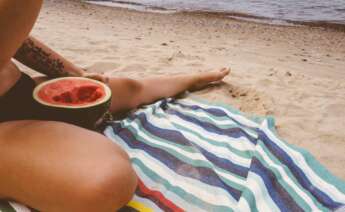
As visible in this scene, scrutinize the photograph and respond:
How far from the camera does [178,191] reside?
74.6 inches

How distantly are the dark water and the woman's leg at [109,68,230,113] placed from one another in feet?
26.0

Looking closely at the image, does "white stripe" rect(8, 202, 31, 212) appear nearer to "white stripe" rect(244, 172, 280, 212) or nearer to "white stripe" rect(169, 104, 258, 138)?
"white stripe" rect(244, 172, 280, 212)

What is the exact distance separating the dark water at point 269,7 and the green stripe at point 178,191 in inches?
369

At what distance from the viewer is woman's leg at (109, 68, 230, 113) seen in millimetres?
2701

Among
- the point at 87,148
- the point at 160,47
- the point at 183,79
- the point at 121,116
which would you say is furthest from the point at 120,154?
the point at 160,47

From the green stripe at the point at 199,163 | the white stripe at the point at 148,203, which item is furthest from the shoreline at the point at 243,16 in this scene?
the white stripe at the point at 148,203

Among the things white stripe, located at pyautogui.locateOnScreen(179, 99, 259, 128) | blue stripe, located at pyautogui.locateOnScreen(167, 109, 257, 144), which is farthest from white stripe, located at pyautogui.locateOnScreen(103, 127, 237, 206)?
white stripe, located at pyautogui.locateOnScreen(179, 99, 259, 128)

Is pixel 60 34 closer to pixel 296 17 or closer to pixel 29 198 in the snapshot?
pixel 29 198

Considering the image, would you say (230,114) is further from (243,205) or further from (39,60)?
(39,60)

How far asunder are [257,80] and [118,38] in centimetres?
298

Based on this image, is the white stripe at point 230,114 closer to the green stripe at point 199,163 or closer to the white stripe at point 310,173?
the white stripe at point 310,173

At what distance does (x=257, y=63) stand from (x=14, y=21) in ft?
13.3

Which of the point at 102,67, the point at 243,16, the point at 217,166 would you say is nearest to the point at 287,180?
the point at 217,166

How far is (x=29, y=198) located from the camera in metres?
1.57
